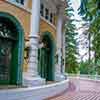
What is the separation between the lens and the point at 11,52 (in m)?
14.4

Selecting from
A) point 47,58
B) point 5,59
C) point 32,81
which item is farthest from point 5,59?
point 47,58

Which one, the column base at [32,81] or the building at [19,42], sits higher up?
the building at [19,42]

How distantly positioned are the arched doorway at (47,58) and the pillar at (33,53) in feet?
13.3

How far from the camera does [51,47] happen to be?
1944 centimetres

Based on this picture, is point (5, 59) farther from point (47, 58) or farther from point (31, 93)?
point (47, 58)

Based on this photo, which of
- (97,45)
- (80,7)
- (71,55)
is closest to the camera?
(80,7)

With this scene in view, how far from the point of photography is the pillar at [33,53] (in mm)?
13559

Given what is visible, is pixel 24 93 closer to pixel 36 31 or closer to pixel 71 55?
pixel 36 31

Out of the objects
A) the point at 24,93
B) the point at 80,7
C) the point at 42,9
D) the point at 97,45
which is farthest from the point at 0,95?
the point at 42,9

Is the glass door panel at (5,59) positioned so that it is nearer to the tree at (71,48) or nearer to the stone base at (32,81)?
the stone base at (32,81)

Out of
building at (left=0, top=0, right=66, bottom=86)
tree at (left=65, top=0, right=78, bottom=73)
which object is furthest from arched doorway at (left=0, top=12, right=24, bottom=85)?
tree at (left=65, top=0, right=78, bottom=73)

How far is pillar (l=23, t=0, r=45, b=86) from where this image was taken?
13.6 metres

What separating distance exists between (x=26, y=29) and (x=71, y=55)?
28.8m

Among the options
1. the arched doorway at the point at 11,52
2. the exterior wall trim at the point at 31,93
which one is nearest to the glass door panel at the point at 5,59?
the arched doorway at the point at 11,52
